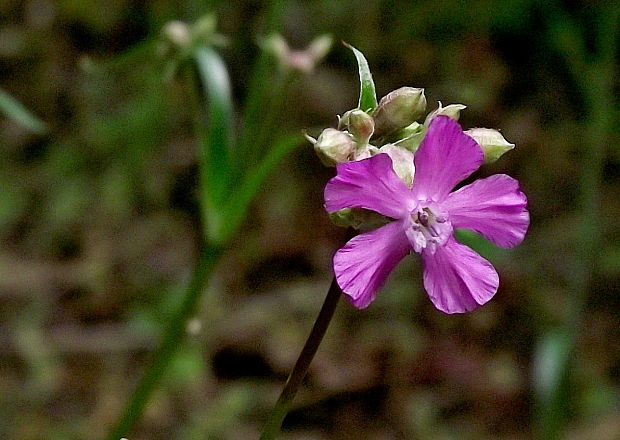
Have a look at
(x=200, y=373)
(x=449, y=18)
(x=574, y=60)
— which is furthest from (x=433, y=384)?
(x=449, y=18)

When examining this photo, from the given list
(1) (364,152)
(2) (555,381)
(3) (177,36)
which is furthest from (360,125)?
(2) (555,381)

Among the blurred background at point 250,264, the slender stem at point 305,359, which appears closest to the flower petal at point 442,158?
the slender stem at point 305,359

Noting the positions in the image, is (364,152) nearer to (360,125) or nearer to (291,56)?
(360,125)

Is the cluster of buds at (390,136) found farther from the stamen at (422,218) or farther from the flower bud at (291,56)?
the flower bud at (291,56)

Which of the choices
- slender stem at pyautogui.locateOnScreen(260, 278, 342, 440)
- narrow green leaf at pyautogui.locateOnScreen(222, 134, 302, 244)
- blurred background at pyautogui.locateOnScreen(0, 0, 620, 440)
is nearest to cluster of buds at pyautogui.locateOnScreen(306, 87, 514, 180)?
slender stem at pyautogui.locateOnScreen(260, 278, 342, 440)

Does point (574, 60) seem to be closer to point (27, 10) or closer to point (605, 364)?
point (605, 364)
